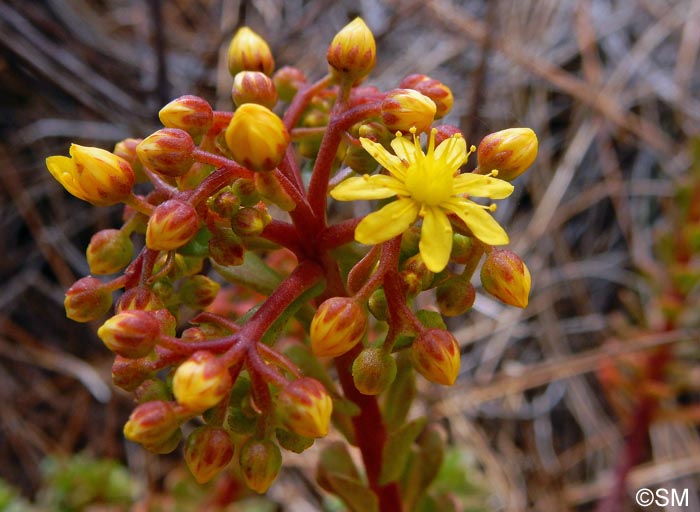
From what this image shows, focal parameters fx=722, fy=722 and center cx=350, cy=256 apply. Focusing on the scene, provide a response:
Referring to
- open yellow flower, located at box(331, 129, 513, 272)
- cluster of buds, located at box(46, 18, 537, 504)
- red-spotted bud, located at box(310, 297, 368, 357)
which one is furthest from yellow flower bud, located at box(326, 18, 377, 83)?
red-spotted bud, located at box(310, 297, 368, 357)

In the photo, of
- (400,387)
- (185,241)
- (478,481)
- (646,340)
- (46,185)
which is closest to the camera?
(185,241)

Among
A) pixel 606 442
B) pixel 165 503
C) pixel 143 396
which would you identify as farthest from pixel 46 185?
pixel 606 442

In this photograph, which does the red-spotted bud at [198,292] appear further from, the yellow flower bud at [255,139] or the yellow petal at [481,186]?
the yellow petal at [481,186]

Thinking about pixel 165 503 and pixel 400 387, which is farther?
pixel 165 503

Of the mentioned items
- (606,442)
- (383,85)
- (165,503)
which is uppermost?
(383,85)

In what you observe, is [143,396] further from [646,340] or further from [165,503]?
[646,340]

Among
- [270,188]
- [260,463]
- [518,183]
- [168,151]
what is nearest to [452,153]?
[270,188]

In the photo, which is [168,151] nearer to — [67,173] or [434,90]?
[67,173]

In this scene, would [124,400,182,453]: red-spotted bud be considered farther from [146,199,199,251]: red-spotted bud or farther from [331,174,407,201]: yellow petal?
[331,174,407,201]: yellow petal
